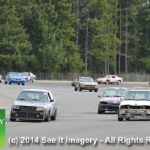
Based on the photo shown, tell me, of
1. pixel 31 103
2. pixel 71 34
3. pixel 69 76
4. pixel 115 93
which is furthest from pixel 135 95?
pixel 71 34

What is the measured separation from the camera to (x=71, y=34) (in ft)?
302


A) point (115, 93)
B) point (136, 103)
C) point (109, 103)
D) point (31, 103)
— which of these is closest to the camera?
point (31, 103)

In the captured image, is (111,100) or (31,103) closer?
(31,103)

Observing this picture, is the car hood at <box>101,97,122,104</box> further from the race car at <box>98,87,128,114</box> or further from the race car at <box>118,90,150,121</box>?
the race car at <box>118,90,150,121</box>

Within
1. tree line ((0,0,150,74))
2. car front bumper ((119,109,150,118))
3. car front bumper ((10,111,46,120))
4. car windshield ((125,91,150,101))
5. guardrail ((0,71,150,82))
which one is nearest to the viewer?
car front bumper ((10,111,46,120))

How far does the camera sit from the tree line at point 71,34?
84938 millimetres

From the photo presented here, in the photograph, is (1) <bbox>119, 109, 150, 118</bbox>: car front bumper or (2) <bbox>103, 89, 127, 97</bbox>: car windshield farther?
(2) <bbox>103, 89, 127, 97</bbox>: car windshield

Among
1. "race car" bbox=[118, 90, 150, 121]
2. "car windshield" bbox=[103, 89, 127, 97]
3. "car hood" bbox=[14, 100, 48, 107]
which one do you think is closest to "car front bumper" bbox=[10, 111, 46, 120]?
"car hood" bbox=[14, 100, 48, 107]

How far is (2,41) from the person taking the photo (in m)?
83.0

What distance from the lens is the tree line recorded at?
8494cm

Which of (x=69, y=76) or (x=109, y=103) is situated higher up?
(x=69, y=76)

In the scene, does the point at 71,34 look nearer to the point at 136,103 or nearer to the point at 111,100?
the point at 111,100

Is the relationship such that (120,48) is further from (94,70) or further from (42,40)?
(42,40)

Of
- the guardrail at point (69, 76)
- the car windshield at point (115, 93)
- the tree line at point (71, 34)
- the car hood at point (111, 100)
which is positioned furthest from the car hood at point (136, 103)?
the guardrail at point (69, 76)
